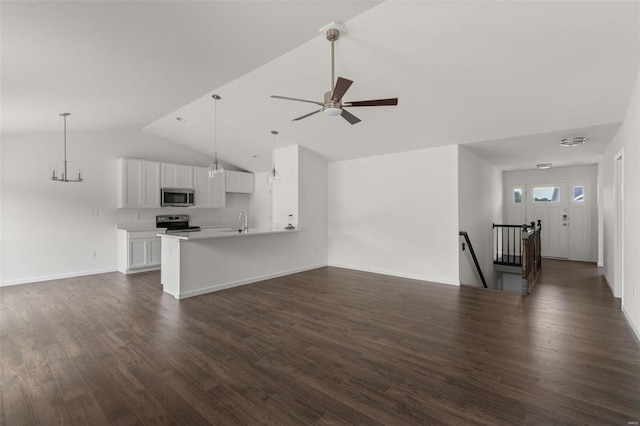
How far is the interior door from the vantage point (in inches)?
308

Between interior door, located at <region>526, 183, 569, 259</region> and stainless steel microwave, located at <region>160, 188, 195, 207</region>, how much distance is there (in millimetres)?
9388

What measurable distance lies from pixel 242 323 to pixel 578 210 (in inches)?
353

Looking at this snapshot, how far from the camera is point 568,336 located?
3053mm

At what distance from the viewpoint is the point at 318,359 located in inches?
103

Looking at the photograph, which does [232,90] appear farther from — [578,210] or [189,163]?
[578,210]

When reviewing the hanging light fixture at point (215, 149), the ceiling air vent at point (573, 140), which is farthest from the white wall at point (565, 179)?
the hanging light fixture at point (215, 149)

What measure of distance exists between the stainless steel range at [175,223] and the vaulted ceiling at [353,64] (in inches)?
99.7

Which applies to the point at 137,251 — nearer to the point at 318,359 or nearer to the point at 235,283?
the point at 235,283

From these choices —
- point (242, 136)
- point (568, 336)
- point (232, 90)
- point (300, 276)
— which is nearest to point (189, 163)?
point (242, 136)

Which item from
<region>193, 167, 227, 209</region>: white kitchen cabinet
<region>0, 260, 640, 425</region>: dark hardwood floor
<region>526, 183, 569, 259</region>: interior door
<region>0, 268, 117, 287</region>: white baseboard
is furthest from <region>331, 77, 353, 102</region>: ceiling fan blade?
<region>526, 183, 569, 259</region>: interior door

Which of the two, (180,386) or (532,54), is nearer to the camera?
(180,386)

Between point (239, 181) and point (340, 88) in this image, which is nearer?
point (340, 88)

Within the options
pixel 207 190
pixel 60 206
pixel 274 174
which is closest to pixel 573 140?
pixel 274 174

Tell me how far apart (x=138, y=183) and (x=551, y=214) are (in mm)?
10690
